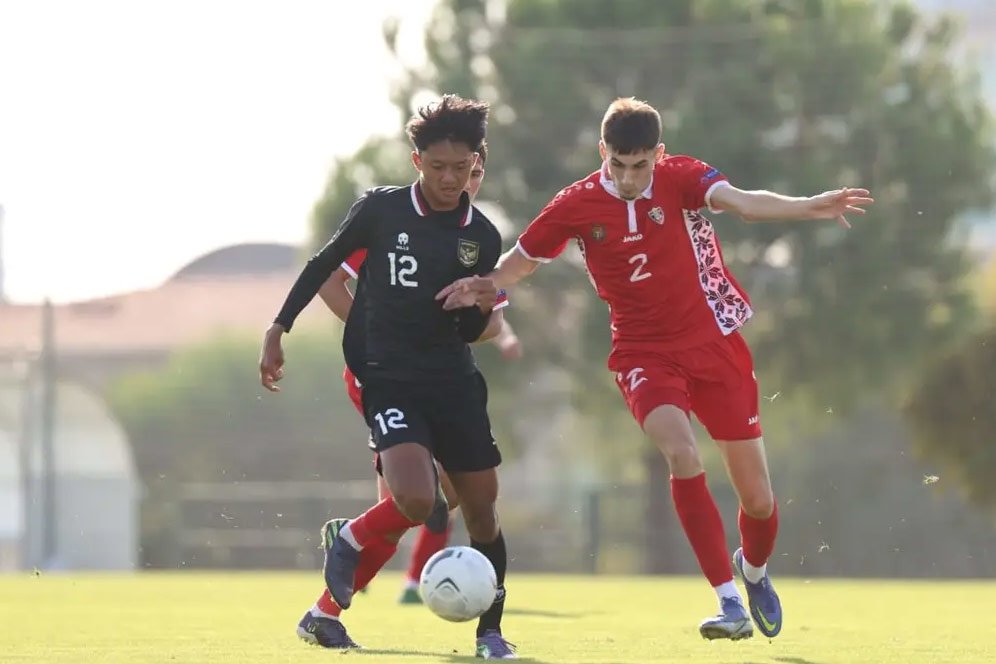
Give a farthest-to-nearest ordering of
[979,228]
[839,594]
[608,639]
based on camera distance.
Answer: [979,228], [839,594], [608,639]

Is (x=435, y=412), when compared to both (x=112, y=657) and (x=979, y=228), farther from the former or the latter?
(x=979, y=228)

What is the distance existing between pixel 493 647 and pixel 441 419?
30.6 inches

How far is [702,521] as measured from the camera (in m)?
7.18

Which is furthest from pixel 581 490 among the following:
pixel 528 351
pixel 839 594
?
pixel 839 594

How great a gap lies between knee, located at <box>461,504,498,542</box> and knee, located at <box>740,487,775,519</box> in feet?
3.76

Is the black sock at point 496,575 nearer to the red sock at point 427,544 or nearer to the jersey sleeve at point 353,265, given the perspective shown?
the jersey sleeve at point 353,265

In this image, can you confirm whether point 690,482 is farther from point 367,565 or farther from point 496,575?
point 367,565

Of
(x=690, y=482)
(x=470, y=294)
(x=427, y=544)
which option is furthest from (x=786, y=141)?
(x=470, y=294)

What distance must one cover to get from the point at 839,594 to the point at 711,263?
6.70m

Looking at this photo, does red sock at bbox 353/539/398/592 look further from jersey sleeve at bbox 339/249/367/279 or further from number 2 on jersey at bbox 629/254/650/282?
jersey sleeve at bbox 339/249/367/279

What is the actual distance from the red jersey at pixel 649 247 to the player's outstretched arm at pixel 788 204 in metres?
0.08

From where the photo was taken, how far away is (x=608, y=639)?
8.18m

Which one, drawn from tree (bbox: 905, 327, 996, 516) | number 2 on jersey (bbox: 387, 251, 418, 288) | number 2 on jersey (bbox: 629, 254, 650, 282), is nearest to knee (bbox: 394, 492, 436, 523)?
number 2 on jersey (bbox: 387, 251, 418, 288)

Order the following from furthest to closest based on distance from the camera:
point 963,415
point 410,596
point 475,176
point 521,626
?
point 963,415 → point 410,596 → point 521,626 → point 475,176
